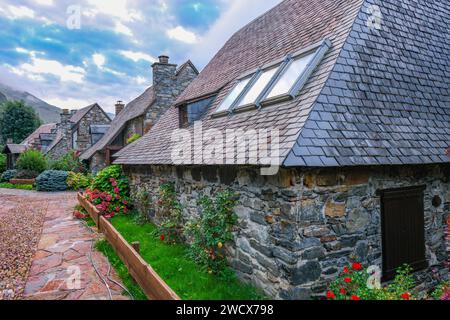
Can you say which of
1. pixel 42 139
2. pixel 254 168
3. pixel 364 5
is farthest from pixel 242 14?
pixel 42 139

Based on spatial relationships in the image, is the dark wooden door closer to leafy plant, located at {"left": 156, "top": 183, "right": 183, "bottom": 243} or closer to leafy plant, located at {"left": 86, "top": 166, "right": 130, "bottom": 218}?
leafy plant, located at {"left": 156, "top": 183, "right": 183, "bottom": 243}

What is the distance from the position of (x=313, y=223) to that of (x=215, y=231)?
186cm

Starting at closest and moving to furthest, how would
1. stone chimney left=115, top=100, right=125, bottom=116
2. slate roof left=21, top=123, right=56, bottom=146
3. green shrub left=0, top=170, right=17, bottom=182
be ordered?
1. green shrub left=0, top=170, right=17, bottom=182
2. stone chimney left=115, top=100, right=125, bottom=116
3. slate roof left=21, top=123, right=56, bottom=146

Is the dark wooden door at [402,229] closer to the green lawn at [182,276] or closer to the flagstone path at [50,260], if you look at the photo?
the green lawn at [182,276]

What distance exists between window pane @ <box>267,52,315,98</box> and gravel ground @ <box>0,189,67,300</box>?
212 inches

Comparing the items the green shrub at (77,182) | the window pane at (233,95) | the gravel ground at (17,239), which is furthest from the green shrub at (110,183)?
the green shrub at (77,182)

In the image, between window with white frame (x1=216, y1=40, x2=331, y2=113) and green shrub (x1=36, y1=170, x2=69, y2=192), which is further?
green shrub (x1=36, y1=170, x2=69, y2=192)

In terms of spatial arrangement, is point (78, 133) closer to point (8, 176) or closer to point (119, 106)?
point (119, 106)

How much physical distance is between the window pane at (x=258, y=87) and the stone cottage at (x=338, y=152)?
0.15ft

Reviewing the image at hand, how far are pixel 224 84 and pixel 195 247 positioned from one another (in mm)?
4611

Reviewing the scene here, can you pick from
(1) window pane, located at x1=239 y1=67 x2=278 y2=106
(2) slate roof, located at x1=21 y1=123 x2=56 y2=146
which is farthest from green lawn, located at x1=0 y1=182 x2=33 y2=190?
(1) window pane, located at x1=239 y1=67 x2=278 y2=106

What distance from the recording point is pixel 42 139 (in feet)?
106

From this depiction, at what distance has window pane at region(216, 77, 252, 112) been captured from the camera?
6.82 meters

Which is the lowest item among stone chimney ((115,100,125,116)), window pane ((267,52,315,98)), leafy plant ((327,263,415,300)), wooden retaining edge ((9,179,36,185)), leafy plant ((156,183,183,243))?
leafy plant ((327,263,415,300))
